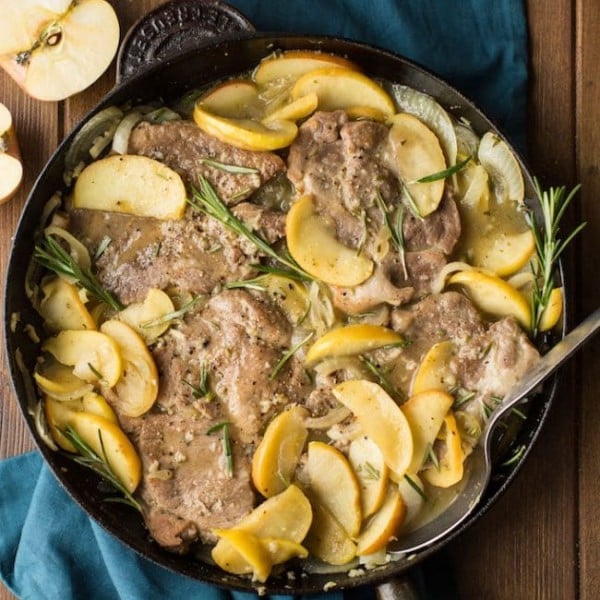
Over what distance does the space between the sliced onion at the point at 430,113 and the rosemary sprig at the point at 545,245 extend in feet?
0.94

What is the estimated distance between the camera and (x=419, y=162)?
2.95 meters

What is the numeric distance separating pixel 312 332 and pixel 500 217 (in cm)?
70

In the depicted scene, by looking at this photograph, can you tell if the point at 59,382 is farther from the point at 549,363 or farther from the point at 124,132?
the point at 549,363

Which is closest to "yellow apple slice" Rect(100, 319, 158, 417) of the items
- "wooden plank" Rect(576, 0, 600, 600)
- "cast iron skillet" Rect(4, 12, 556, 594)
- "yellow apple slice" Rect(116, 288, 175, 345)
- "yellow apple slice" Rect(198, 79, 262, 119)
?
"yellow apple slice" Rect(116, 288, 175, 345)

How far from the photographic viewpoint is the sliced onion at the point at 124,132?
9.66ft

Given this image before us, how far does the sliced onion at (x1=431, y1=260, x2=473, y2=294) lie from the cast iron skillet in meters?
0.31

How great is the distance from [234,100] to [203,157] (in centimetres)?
21

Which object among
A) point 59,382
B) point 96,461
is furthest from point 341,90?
point 96,461

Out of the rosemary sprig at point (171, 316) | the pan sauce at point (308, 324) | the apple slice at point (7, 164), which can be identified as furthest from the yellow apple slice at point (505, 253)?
the apple slice at point (7, 164)

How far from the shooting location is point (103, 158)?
2.96 meters

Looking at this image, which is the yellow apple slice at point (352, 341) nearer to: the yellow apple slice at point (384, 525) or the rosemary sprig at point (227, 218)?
the rosemary sprig at point (227, 218)

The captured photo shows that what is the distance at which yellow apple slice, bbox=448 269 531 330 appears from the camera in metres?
2.89

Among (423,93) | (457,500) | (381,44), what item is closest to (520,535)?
(457,500)

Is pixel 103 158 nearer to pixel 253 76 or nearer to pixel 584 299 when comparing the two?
pixel 253 76
